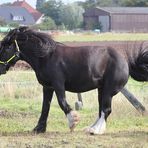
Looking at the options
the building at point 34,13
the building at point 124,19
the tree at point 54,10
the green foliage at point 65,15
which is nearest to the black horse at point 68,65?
the building at point 124,19

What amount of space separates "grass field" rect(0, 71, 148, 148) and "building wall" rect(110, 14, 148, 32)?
85609 mm

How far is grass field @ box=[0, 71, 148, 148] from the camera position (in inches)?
314

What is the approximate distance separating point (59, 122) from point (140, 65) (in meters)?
2.45

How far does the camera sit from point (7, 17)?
463ft

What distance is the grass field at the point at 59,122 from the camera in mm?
7965

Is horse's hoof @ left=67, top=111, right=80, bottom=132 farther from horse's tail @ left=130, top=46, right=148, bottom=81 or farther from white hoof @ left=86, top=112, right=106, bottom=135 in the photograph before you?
horse's tail @ left=130, top=46, right=148, bottom=81

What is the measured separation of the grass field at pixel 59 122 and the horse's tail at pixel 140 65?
3.22 ft

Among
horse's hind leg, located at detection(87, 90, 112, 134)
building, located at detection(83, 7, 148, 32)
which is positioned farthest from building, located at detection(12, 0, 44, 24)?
horse's hind leg, located at detection(87, 90, 112, 134)

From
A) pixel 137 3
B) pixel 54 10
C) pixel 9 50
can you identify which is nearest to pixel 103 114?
pixel 9 50

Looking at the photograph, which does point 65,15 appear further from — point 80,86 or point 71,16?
point 80,86

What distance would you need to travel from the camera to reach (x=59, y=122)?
444 inches

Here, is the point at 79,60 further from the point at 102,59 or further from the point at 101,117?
the point at 101,117

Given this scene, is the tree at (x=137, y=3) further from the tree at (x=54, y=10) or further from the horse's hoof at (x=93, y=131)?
the horse's hoof at (x=93, y=131)

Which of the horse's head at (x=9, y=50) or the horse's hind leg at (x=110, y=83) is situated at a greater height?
the horse's head at (x=9, y=50)
